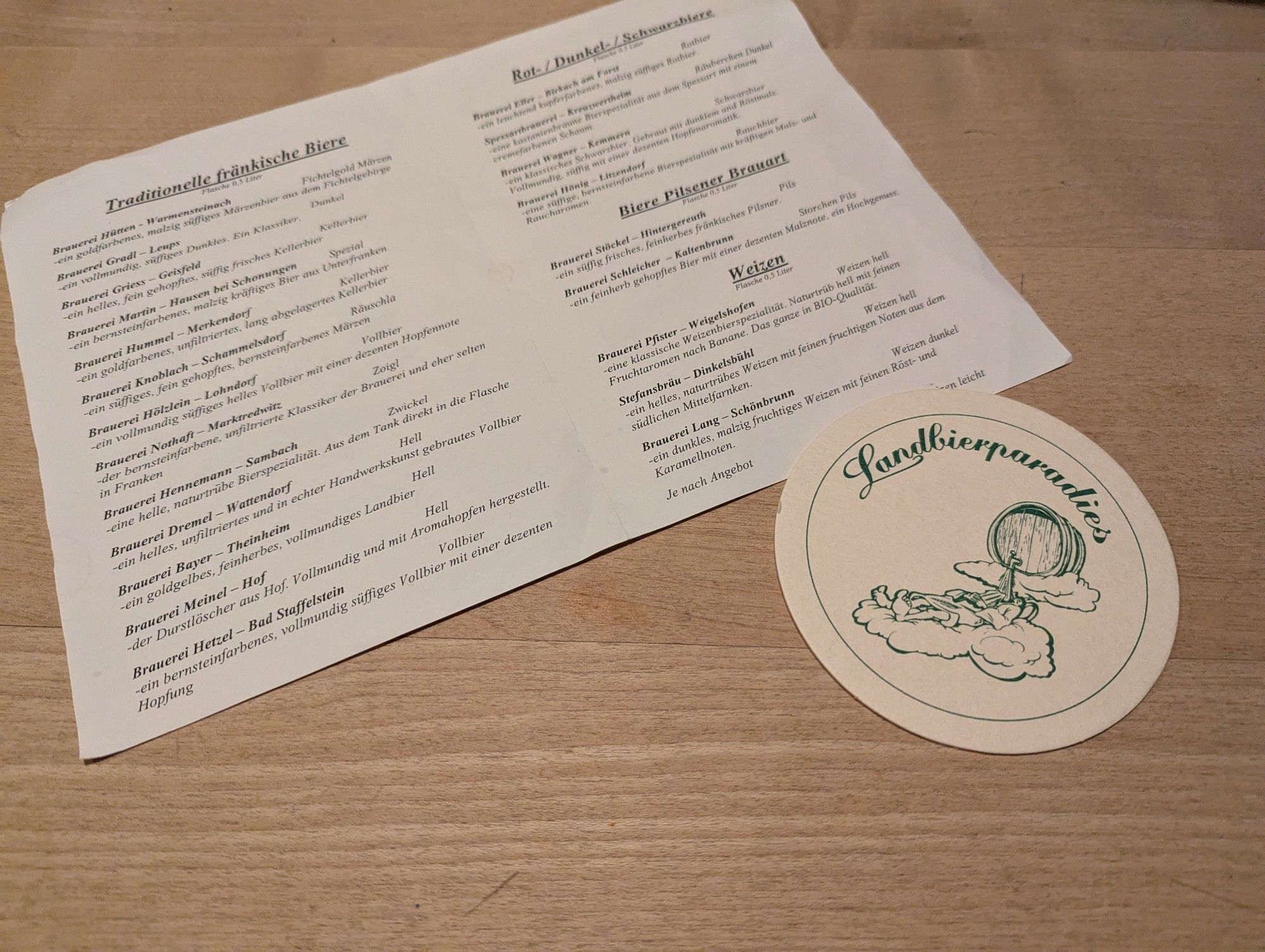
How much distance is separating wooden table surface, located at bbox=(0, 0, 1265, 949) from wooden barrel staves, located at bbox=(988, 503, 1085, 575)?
0.05 meters

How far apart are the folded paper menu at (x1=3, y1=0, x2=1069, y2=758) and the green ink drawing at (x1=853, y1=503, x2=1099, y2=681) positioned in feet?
0.28

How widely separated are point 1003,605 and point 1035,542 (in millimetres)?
34

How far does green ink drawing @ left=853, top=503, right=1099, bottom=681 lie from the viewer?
1.18ft

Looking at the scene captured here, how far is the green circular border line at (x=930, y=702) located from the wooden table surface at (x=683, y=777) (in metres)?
0.02

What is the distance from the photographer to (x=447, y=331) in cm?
45

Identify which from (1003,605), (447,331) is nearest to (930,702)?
(1003,605)

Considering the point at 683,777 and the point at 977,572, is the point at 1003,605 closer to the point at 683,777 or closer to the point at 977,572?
the point at 977,572

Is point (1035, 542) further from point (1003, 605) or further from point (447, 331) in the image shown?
point (447, 331)

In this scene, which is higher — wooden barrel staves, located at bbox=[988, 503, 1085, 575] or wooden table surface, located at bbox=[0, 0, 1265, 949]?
wooden barrel staves, located at bbox=[988, 503, 1085, 575]

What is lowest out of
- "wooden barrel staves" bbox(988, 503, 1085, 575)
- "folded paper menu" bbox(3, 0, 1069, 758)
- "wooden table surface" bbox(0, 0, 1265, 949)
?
"wooden table surface" bbox(0, 0, 1265, 949)

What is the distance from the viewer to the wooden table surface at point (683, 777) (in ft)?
1.07

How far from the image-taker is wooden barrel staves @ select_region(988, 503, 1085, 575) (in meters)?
0.38

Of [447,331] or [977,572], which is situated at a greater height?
[447,331]

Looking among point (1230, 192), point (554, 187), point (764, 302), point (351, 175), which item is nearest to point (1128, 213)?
point (1230, 192)
